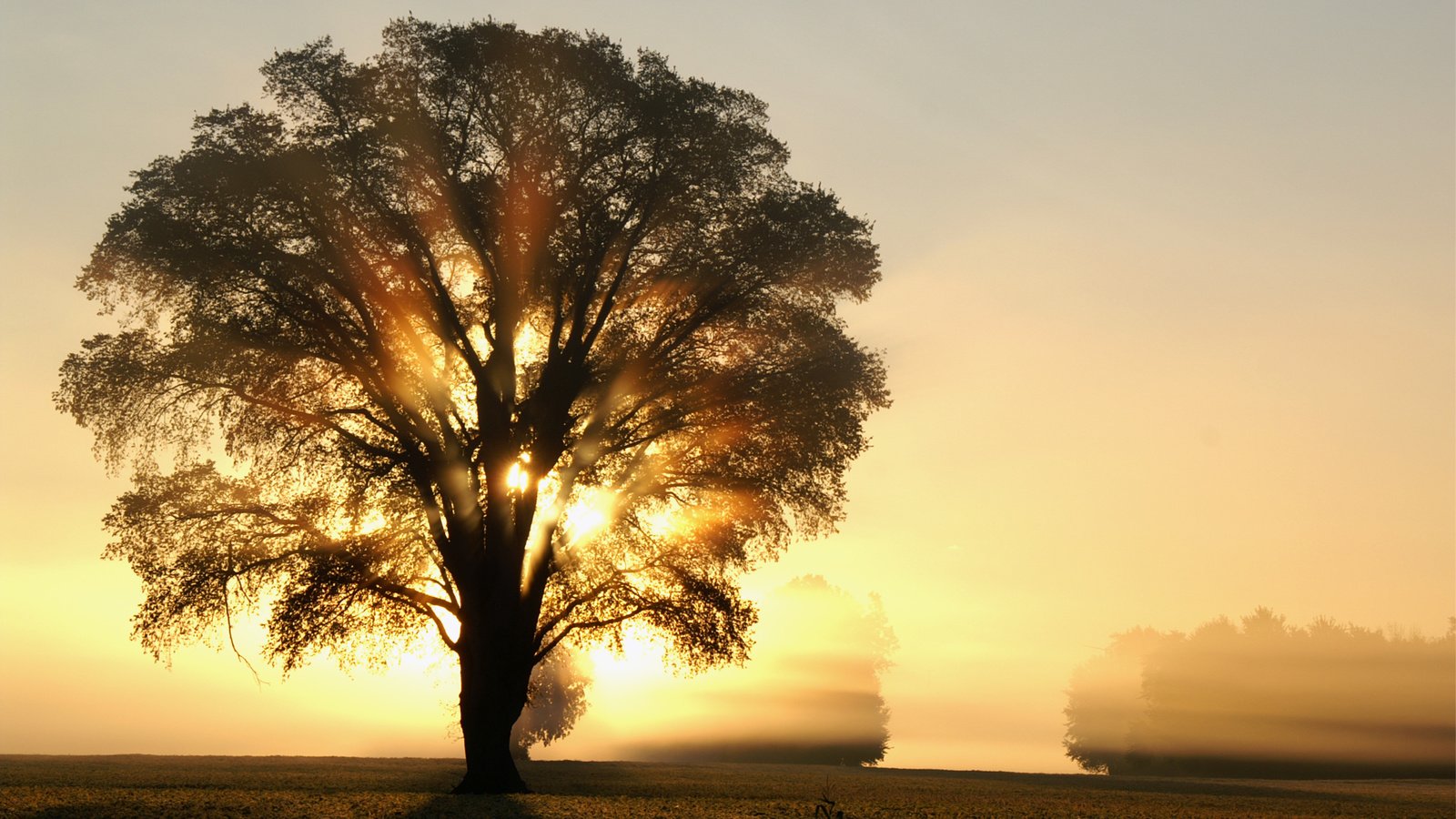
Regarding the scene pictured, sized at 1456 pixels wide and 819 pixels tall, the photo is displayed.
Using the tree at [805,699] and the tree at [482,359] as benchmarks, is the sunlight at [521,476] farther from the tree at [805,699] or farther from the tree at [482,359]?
the tree at [805,699]

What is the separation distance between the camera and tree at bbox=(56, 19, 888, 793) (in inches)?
1168

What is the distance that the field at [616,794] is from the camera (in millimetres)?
24750

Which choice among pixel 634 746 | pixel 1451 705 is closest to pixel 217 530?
pixel 634 746

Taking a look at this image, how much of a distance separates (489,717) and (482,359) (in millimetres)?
8622

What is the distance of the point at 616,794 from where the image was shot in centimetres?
3300

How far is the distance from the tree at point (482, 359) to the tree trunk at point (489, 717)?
7 centimetres

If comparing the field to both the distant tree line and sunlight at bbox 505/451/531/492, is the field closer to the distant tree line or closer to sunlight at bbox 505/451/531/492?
sunlight at bbox 505/451/531/492

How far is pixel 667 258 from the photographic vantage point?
31.5 meters

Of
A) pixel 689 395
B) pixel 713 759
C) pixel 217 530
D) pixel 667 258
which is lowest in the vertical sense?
pixel 713 759

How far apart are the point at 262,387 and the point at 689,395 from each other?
9.98 meters

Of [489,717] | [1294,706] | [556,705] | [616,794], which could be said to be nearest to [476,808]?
[489,717]

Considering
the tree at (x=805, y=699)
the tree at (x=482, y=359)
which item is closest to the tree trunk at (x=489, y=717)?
the tree at (x=482, y=359)

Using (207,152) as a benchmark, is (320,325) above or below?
below

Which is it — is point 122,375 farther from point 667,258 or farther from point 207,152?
point 667,258
